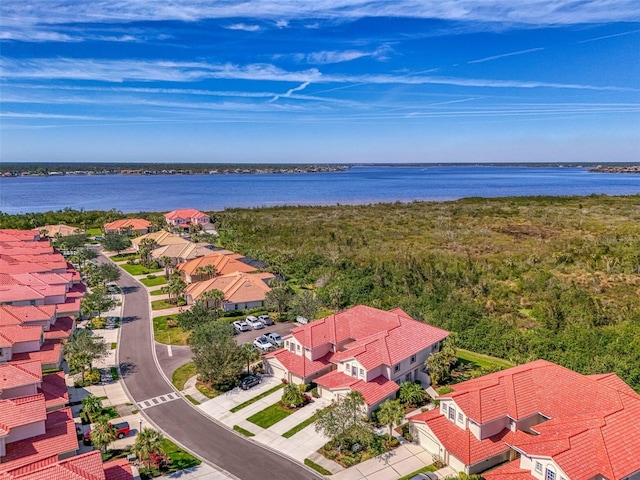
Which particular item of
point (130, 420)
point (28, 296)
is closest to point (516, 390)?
point (130, 420)

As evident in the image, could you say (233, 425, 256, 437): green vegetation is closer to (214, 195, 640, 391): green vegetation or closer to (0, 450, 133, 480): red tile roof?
(0, 450, 133, 480): red tile roof

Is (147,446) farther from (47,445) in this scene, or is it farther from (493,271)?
(493,271)

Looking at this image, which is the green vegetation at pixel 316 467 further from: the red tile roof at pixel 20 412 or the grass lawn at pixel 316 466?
the red tile roof at pixel 20 412

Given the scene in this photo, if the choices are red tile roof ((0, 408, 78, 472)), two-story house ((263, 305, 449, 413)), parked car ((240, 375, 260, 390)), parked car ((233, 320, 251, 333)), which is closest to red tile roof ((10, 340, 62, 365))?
red tile roof ((0, 408, 78, 472))

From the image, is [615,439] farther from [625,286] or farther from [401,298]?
[625,286]

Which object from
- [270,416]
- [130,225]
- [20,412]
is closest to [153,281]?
[130,225]

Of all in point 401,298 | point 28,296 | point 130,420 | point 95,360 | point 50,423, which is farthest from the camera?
point 401,298
